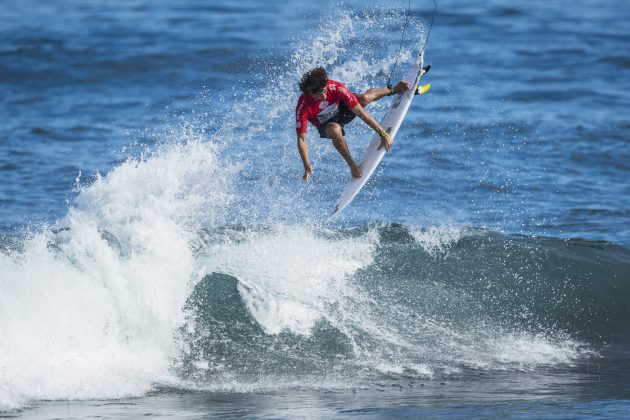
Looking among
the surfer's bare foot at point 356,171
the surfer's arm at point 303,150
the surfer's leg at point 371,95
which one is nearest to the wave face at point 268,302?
the surfer's bare foot at point 356,171

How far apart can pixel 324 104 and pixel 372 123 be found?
0.67 meters

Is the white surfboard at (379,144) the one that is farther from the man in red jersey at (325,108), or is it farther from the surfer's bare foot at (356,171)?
the man in red jersey at (325,108)

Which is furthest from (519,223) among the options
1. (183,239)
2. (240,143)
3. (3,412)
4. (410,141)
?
(3,412)

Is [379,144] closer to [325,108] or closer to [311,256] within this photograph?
[325,108]

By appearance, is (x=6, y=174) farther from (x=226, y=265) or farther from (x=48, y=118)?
(x=226, y=265)

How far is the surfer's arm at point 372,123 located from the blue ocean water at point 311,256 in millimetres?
1554

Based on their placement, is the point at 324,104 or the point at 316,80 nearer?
the point at 316,80

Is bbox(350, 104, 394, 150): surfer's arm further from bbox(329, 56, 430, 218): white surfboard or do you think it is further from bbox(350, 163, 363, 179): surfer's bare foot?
bbox(350, 163, 363, 179): surfer's bare foot

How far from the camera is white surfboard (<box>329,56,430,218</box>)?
13258 millimetres

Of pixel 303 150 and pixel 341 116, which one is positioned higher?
pixel 341 116

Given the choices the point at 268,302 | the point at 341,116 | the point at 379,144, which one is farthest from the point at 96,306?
the point at 379,144

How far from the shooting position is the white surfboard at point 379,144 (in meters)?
13.3

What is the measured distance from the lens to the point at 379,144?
13547mm

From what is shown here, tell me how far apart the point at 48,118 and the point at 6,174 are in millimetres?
5187
